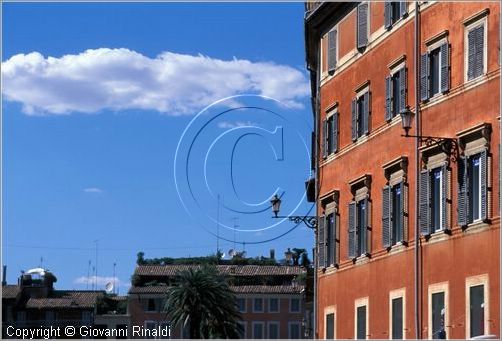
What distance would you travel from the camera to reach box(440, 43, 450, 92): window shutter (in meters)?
30.0

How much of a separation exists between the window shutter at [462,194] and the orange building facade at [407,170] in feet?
0.13

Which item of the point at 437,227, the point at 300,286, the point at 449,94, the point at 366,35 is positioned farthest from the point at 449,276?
the point at 300,286

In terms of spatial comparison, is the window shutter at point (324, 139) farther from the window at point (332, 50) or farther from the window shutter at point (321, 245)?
the window shutter at point (321, 245)

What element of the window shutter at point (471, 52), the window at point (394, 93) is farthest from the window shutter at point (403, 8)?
the window shutter at point (471, 52)

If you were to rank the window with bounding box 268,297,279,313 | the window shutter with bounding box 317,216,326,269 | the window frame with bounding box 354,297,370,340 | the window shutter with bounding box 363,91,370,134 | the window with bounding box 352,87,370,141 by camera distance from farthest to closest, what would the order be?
the window with bounding box 268,297,279,313
the window shutter with bounding box 317,216,326,269
the window with bounding box 352,87,370,141
the window shutter with bounding box 363,91,370,134
the window frame with bounding box 354,297,370,340

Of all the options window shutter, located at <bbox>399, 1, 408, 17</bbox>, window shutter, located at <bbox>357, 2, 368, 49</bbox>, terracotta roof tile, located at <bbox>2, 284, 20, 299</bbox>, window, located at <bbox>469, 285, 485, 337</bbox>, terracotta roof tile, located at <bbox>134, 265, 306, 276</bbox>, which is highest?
window shutter, located at <bbox>357, 2, 368, 49</bbox>

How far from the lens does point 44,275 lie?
4355 inches

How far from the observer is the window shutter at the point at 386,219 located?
110 ft

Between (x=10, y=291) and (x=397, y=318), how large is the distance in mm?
77938

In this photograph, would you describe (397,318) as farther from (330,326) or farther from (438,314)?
(330,326)

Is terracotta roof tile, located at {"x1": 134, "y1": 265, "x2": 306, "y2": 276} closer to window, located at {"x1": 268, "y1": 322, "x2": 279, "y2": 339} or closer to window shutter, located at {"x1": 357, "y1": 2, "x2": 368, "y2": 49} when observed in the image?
window, located at {"x1": 268, "y1": 322, "x2": 279, "y2": 339}

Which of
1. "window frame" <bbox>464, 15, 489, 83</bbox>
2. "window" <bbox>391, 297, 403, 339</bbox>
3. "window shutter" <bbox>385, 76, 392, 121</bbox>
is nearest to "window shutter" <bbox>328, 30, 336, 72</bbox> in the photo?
"window shutter" <bbox>385, 76, 392, 121</bbox>

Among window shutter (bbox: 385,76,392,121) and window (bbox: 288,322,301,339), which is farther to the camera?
window (bbox: 288,322,301,339)

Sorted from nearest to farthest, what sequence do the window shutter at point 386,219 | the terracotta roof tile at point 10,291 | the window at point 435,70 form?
the window at point 435,70, the window shutter at point 386,219, the terracotta roof tile at point 10,291
